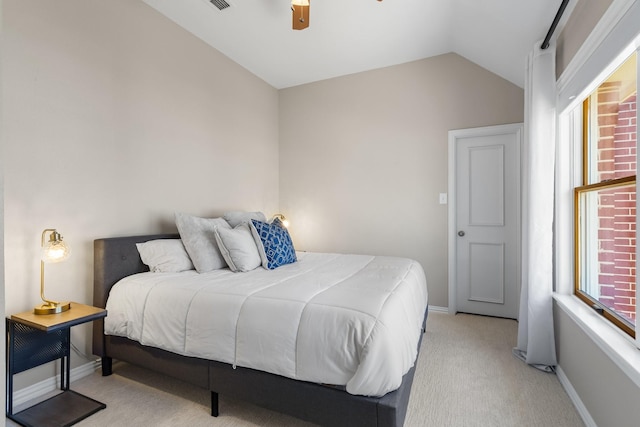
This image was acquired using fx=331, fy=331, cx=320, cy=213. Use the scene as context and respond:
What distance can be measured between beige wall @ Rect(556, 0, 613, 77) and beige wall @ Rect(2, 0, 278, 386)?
297cm

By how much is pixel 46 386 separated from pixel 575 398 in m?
3.23

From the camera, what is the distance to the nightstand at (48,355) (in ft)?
5.83

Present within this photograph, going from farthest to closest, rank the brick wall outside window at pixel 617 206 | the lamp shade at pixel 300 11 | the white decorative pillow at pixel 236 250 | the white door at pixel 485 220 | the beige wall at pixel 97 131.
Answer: the white door at pixel 485 220
the white decorative pillow at pixel 236 250
the lamp shade at pixel 300 11
the beige wall at pixel 97 131
the brick wall outside window at pixel 617 206

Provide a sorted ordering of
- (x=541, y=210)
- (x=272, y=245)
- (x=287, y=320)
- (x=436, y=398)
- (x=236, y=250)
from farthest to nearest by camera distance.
→ (x=272, y=245) → (x=236, y=250) → (x=541, y=210) → (x=436, y=398) → (x=287, y=320)

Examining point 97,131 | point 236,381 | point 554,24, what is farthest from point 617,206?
point 97,131

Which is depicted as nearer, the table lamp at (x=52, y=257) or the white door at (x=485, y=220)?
the table lamp at (x=52, y=257)

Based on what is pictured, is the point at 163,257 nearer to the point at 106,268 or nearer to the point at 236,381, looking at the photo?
the point at 106,268

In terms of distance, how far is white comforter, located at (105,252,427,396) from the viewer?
4.79 feet

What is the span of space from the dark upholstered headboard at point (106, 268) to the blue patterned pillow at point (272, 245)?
930 millimetres

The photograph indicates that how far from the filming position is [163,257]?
2.45 m

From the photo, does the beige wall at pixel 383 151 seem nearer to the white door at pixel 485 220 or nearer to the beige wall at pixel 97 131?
the white door at pixel 485 220

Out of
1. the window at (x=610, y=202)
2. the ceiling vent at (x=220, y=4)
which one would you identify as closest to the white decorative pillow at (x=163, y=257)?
the ceiling vent at (x=220, y=4)

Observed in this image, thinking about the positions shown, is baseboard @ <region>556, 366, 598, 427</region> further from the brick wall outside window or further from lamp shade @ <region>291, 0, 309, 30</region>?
lamp shade @ <region>291, 0, 309, 30</region>

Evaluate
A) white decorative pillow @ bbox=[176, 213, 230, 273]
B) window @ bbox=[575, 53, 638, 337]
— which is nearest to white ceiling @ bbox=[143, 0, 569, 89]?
window @ bbox=[575, 53, 638, 337]
